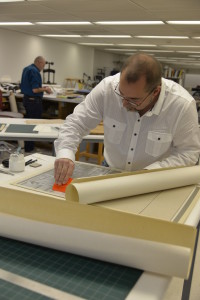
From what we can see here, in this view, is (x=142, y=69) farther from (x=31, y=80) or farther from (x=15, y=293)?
(x=31, y=80)

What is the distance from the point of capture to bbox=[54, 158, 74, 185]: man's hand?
1376mm

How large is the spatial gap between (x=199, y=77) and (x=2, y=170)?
1160 cm

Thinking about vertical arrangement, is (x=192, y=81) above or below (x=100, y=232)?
above

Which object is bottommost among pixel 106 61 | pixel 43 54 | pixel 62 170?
pixel 62 170

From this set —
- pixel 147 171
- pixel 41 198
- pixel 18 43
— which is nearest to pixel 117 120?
pixel 147 171

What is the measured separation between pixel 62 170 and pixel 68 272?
63cm

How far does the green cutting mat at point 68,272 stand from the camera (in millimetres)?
764

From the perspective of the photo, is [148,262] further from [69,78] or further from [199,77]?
[199,77]

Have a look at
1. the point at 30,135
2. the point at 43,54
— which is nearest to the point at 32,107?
the point at 30,135

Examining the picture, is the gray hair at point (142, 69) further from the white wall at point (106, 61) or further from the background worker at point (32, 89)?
the white wall at point (106, 61)

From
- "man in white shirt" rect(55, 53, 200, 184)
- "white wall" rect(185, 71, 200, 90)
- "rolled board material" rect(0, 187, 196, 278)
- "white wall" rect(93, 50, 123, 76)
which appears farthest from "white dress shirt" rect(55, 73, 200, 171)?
"white wall" rect(93, 50, 123, 76)

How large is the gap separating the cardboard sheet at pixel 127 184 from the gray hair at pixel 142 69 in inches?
16.6

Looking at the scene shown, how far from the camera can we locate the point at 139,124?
1687mm

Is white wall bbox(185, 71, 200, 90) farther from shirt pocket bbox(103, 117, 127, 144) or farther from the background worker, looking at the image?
shirt pocket bbox(103, 117, 127, 144)
